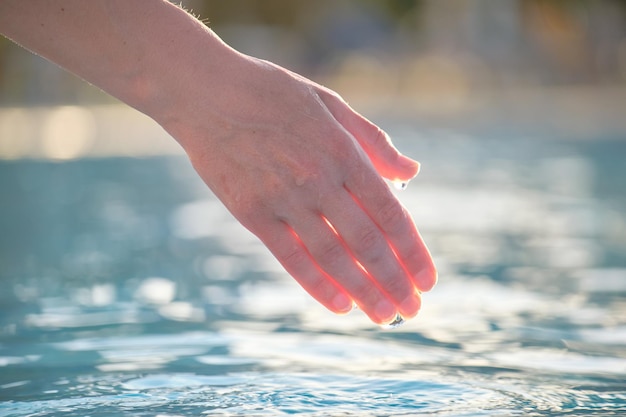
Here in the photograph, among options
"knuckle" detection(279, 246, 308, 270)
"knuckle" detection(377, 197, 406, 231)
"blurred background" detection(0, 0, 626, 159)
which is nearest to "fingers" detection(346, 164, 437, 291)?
"knuckle" detection(377, 197, 406, 231)

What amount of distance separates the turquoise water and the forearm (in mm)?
519

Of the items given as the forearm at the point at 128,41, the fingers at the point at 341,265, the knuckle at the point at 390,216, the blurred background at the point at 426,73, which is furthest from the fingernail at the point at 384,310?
the blurred background at the point at 426,73

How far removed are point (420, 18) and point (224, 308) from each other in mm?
22412

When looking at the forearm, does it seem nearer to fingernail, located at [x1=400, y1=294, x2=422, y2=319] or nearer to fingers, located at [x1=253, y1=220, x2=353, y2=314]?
fingers, located at [x1=253, y1=220, x2=353, y2=314]

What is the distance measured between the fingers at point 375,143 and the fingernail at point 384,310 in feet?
0.63

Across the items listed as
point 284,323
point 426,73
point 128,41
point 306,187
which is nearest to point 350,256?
point 306,187

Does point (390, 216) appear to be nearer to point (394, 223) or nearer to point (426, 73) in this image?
point (394, 223)

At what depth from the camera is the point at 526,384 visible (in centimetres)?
172

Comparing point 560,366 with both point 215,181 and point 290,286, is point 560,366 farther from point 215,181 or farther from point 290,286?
point 290,286

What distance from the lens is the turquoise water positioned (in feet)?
5.29

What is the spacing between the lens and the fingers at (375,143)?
1.33m

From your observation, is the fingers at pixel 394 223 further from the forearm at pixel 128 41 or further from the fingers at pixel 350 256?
the forearm at pixel 128 41

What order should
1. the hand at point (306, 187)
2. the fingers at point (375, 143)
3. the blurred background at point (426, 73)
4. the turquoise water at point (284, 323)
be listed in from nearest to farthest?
the hand at point (306, 187)
the fingers at point (375, 143)
the turquoise water at point (284, 323)
the blurred background at point (426, 73)

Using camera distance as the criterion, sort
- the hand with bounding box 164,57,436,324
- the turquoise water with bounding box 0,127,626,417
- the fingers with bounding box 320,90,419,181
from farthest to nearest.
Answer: the turquoise water with bounding box 0,127,626,417
the fingers with bounding box 320,90,419,181
the hand with bounding box 164,57,436,324
